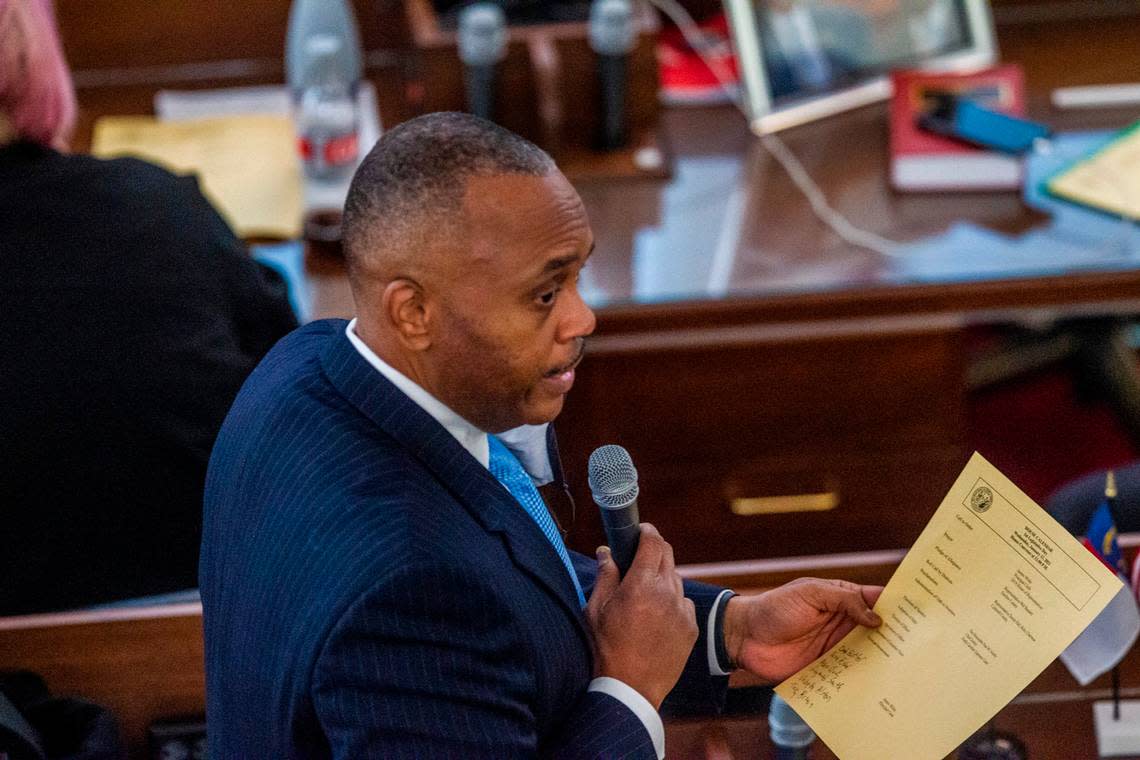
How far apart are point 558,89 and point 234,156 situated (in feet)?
1.59

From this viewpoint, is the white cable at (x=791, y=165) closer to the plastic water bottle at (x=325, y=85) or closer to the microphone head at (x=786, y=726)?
the plastic water bottle at (x=325, y=85)

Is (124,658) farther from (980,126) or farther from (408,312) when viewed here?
(980,126)

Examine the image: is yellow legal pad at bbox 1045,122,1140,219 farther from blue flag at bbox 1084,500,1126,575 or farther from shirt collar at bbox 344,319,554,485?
shirt collar at bbox 344,319,554,485

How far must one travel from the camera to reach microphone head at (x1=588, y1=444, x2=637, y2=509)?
106cm

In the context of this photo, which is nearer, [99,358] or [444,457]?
[444,457]

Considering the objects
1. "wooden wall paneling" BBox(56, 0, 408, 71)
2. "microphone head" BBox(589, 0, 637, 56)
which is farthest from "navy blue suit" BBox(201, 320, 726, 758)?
"wooden wall paneling" BBox(56, 0, 408, 71)

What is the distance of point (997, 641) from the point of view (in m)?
1.01

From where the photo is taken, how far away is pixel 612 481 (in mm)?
1062

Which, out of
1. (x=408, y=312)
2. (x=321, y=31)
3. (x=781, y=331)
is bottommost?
(x=781, y=331)

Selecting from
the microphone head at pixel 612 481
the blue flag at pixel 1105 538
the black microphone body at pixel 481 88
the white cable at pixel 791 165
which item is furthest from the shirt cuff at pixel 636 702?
the black microphone body at pixel 481 88

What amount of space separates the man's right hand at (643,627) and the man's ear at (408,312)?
0.79 ft

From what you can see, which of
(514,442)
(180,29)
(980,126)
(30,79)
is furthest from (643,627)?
(180,29)

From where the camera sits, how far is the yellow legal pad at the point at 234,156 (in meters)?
2.06

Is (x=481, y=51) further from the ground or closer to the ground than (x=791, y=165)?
further from the ground
